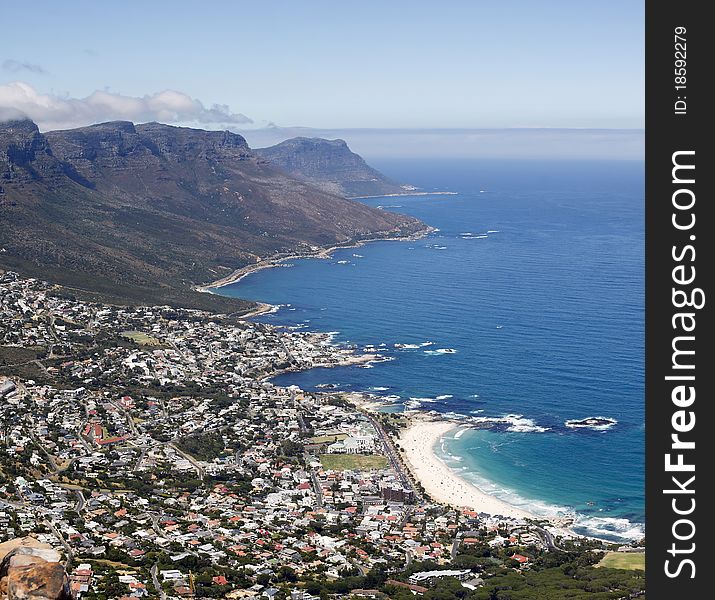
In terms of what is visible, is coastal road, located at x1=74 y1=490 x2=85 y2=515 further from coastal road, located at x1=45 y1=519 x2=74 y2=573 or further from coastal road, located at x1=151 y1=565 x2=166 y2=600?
coastal road, located at x1=151 y1=565 x2=166 y2=600

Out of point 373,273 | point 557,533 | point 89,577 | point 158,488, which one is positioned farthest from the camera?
point 373,273

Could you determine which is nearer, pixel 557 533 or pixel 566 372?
pixel 557 533

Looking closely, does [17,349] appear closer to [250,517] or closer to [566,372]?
[250,517]

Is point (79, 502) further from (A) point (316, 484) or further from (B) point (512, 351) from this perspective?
(B) point (512, 351)

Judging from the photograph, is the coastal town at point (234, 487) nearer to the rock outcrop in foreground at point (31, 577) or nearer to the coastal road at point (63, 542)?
the coastal road at point (63, 542)

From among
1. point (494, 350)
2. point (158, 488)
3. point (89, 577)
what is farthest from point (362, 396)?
point (89, 577)

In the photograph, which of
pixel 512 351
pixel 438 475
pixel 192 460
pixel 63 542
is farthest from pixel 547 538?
pixel 512 351
